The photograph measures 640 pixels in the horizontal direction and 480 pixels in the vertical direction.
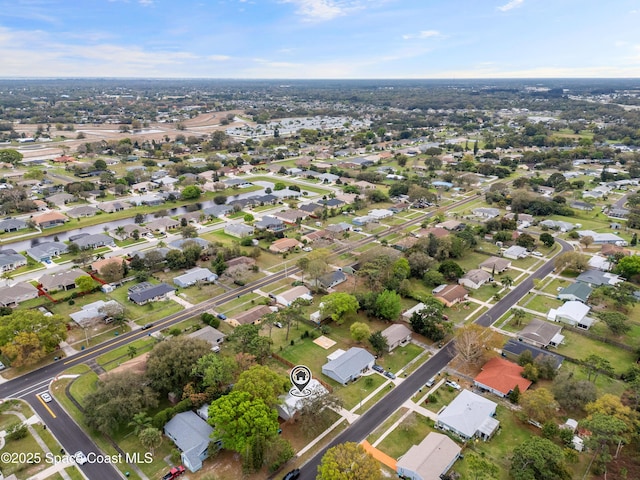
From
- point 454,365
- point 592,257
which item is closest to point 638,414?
point 454,365

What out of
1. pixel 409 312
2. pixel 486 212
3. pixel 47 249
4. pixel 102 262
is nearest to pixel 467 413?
pixel 409 312

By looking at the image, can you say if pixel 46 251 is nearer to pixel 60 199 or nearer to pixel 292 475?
pixel 60 199

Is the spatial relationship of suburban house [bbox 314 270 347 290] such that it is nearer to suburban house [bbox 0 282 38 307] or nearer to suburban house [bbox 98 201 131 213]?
suburban house [bbox 0 282 38 307]

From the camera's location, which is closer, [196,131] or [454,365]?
[454,365]

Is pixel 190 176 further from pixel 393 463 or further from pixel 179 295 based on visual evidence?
pixel 393 463

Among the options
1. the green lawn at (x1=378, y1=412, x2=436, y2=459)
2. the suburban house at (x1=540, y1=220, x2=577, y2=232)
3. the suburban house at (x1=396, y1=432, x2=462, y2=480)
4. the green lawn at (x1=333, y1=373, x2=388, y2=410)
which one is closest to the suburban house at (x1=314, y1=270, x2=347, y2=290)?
the green lawn at (x1=333, y1=373, x2=388, y2=410)

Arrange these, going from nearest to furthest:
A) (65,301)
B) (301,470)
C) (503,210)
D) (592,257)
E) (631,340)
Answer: (301,470) → (631,340) → (65,301) → (592,257) → (503,210)
